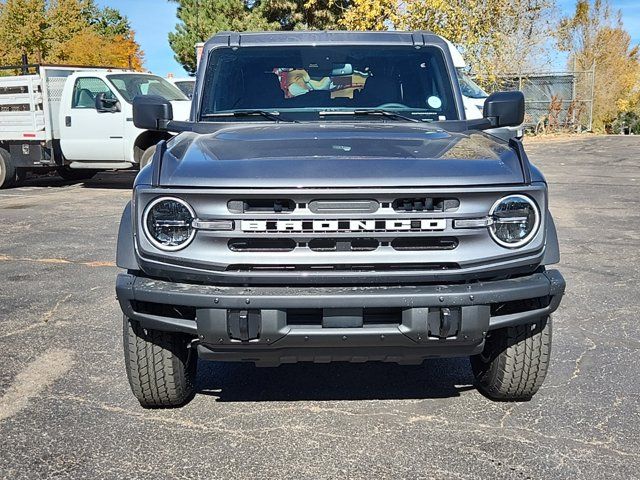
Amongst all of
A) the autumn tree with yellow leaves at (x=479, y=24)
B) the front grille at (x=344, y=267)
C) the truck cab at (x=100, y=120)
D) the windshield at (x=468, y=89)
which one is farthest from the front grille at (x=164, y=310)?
the autumn tree with yellow leaves at (x=479, y=24)

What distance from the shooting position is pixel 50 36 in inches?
1227

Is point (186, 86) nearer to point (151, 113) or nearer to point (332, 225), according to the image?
point (151, 113)

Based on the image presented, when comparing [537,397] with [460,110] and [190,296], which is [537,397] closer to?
[460,110]

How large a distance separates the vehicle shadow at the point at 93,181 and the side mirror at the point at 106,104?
2016 millimetres

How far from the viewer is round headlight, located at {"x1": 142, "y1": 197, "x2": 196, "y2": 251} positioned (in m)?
3.04

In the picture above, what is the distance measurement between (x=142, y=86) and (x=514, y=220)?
1101 centimetres

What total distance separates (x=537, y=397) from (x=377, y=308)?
1350 millimetres

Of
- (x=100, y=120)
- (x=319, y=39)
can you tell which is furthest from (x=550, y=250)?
(x=100, y=120)

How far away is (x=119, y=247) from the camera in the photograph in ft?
10.6

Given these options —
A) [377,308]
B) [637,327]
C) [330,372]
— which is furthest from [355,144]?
[637,327]

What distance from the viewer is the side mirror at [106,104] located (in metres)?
11.1

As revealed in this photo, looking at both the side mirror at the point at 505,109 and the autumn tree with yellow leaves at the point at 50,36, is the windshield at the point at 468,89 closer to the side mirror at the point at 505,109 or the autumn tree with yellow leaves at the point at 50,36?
the side mirror at the point at 505,109

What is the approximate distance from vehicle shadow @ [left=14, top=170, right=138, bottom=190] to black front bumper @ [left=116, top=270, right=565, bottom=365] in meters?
11.2

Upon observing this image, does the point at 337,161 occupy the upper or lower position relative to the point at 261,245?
upper
